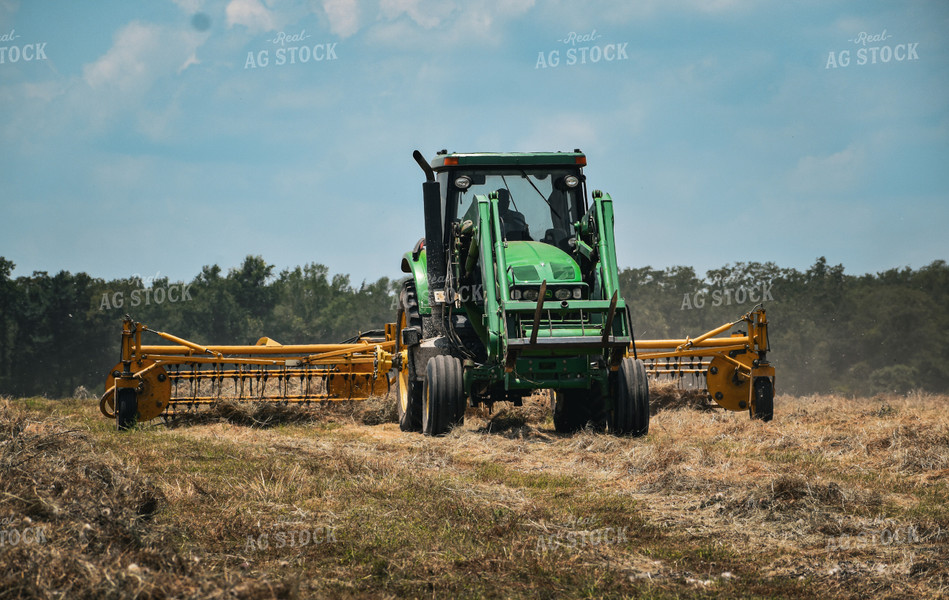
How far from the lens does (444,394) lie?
9281 millimetres

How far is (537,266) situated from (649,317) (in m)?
38.6

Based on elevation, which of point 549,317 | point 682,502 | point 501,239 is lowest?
point 682,502

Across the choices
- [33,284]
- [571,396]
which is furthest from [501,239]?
[33,284]

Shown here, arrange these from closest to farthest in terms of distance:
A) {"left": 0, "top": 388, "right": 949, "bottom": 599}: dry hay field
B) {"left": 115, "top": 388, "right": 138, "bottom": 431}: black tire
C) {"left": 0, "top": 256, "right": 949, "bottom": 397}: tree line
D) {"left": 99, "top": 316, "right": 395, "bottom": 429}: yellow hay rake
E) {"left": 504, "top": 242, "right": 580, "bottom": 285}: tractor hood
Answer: {"left": 0, "top": 388, "right": 949, "bottom": 599}: dry hay field → {"left": 504, "top": 242, "right": 580, "bottom": 285}: tractor hood → {"left": 115, "top": 388, "right": 138, "bottom": 431}: black tire → {"left": 99, "top": 316, "right": 395, "bottom": 429}: yellow hay rake → {"left": 0, "top": 256, "right": 949, "bottom": 397}: tree line

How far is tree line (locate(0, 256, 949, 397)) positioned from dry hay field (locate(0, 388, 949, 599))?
29.3m

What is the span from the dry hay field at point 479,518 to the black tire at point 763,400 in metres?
2.79

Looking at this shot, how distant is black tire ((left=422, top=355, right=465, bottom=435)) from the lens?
366 inches

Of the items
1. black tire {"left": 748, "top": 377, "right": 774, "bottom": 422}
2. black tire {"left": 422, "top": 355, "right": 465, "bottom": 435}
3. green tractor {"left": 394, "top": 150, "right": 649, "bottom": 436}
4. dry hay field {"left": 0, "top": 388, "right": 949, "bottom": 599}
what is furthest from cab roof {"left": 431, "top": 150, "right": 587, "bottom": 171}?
black tire {"left": 748, "top": 377, "right": 774, "bottom": 422}

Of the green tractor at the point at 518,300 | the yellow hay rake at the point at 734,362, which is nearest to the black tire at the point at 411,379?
the green tractor at the point at 518,300

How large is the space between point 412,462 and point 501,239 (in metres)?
2.61

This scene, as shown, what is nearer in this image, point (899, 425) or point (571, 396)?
point (899, 425)

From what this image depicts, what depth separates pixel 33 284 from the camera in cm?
4134

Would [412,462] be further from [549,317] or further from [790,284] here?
[790,284]

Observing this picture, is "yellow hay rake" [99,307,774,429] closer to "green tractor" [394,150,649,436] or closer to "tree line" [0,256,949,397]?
"green tractor" [394,150,649,436]
